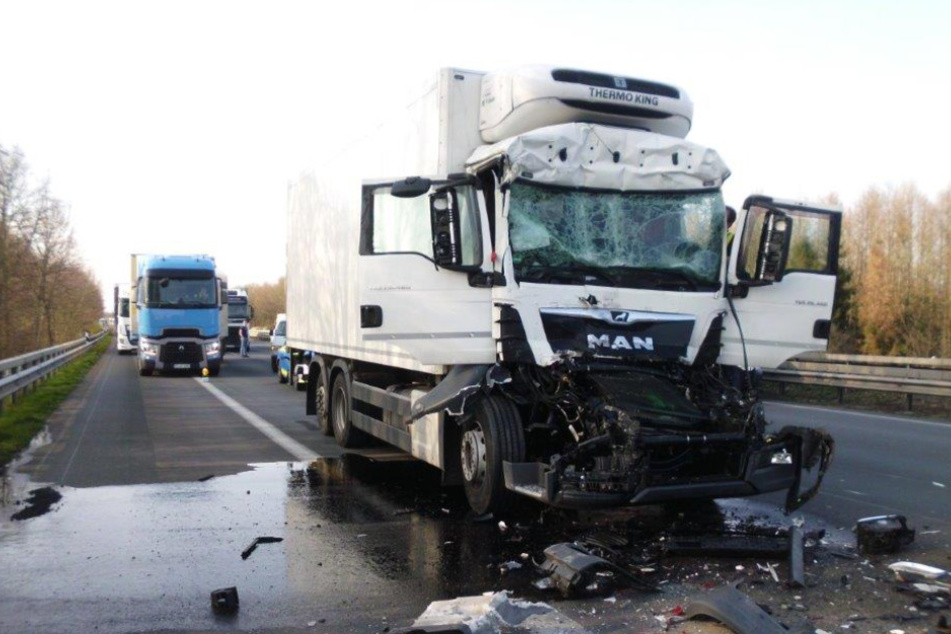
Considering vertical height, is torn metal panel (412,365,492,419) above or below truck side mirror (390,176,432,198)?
below

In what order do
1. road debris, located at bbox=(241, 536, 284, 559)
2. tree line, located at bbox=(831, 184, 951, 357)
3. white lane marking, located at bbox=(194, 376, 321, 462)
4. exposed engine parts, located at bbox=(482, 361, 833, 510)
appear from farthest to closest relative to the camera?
tree line, located at bbox=(831, 184, 951, 357), white lane marking, located at bbox=(194, 376, 321, 462), road debris, located at bbox=(241, 536, 284, 559), exposed engine parts, located at bbox=(482, 361, 833, 510)

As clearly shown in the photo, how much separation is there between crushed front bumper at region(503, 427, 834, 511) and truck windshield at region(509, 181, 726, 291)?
149cm

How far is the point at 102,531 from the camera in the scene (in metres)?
6.89

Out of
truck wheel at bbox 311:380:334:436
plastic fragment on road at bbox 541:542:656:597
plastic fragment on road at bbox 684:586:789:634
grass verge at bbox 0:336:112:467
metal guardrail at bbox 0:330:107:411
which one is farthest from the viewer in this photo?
metal guardrail at bbox 0:330:107:411

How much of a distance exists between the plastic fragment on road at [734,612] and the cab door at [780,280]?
300 centimetres

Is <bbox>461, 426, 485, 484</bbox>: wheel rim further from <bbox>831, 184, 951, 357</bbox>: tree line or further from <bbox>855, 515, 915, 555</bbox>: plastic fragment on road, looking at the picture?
<bbox>831, 184, 951, 357</bbox>: tree line

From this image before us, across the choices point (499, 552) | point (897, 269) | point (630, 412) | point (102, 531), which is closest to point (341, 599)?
point (499, 552)

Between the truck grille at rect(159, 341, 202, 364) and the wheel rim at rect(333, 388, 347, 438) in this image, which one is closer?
the wheel rim at rect(333, 388, 347, 438)

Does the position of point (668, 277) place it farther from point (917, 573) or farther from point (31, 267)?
A: point (31, 267)

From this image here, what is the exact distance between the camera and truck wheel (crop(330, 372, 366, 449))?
36.7ft

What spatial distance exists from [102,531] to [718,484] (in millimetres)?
4834

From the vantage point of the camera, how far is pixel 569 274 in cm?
694

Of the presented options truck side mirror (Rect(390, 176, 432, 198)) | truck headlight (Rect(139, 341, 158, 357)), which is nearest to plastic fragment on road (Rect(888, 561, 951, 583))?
truck side mirror (Rect(390, 176, 432, 198))

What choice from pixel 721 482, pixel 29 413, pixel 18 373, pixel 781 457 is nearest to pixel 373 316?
pixel 721 482
